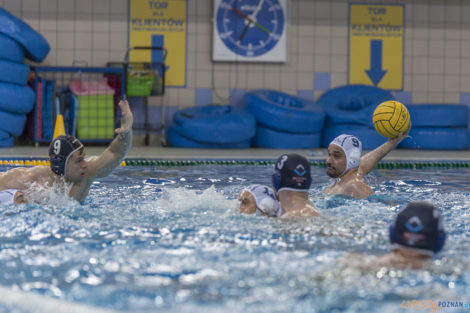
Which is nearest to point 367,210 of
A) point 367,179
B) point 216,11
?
point 367,179

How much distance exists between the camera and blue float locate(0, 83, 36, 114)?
31.3 ft

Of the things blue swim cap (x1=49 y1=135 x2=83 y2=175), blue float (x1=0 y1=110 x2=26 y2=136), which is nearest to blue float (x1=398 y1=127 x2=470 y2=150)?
blue float (x1=0 y1=110 x2=26 y2=136)

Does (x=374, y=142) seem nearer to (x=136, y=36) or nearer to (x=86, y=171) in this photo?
(x=136, y=36)

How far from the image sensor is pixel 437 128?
433 inches

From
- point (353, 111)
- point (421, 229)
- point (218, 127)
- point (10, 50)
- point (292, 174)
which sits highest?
point (10, 50)

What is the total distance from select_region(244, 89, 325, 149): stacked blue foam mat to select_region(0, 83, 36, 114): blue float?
3.44 m

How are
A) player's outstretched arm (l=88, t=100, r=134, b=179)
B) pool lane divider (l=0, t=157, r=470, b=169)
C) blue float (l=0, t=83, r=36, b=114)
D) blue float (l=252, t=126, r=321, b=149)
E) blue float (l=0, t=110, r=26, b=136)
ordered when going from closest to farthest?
player's outstretched arm (l=88, t=100, r=134, b=179), pool lane divider (l=0, t=157, r=470, b=169), blue float (l=0, t=83, r=36, b=114), blue float (l=0, t=110, r=26, b=136), blue float (l=252, t=126, r=321, b=149)

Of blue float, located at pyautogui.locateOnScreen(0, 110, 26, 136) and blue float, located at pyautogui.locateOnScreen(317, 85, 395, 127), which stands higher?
blue float, located at pyautogui.locateOnScreen(317, 85, 395, 127)

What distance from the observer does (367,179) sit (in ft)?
Result: 22.9

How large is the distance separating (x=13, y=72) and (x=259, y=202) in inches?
269

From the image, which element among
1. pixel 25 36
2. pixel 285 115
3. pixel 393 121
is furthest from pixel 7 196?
pixel 285 115

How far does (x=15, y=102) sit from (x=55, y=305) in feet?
26.4

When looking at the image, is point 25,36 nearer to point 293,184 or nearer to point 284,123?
point 284,123

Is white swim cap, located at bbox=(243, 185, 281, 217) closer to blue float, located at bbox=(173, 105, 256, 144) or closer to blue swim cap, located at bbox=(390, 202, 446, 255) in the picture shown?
blue swim cap, located at bbox=(390, 202, 446, 255)
